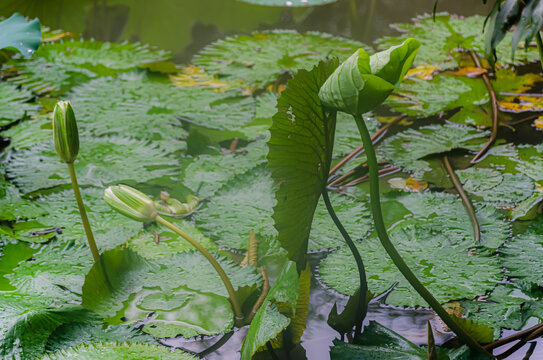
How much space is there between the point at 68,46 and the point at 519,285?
162 cm

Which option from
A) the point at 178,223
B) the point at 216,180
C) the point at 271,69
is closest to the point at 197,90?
the point at 271,69

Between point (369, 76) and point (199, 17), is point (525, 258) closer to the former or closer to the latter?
point (369, 76)

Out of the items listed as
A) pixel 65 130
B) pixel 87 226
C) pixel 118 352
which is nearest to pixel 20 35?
pixel 65 130

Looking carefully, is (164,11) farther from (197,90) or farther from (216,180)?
(216,180)

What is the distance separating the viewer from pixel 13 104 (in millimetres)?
1545

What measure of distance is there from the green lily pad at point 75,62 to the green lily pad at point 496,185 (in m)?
1.11

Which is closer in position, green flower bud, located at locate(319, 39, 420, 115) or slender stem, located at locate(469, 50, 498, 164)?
green flower bud, located at locate(319, 39, 420, 115)

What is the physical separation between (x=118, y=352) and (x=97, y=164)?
2.03 ft

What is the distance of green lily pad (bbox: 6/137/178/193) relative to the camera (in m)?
1.26

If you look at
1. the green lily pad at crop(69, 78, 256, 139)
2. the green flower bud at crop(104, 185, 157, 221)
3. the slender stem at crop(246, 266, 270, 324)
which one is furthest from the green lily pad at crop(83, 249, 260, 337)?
the green lily pad at crop(69, 78, 256, 139)

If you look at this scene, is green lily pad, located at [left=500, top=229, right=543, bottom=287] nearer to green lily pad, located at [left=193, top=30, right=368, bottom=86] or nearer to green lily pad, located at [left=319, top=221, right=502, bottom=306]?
green lily pad, located at [left=319, top=221, right=502, bottom=306]

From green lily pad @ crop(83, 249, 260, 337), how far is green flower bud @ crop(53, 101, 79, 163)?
0.62ft

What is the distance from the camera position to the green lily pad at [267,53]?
1729mm

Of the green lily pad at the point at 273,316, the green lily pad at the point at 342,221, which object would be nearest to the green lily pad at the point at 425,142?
the green lily pad at the point at 342,221
